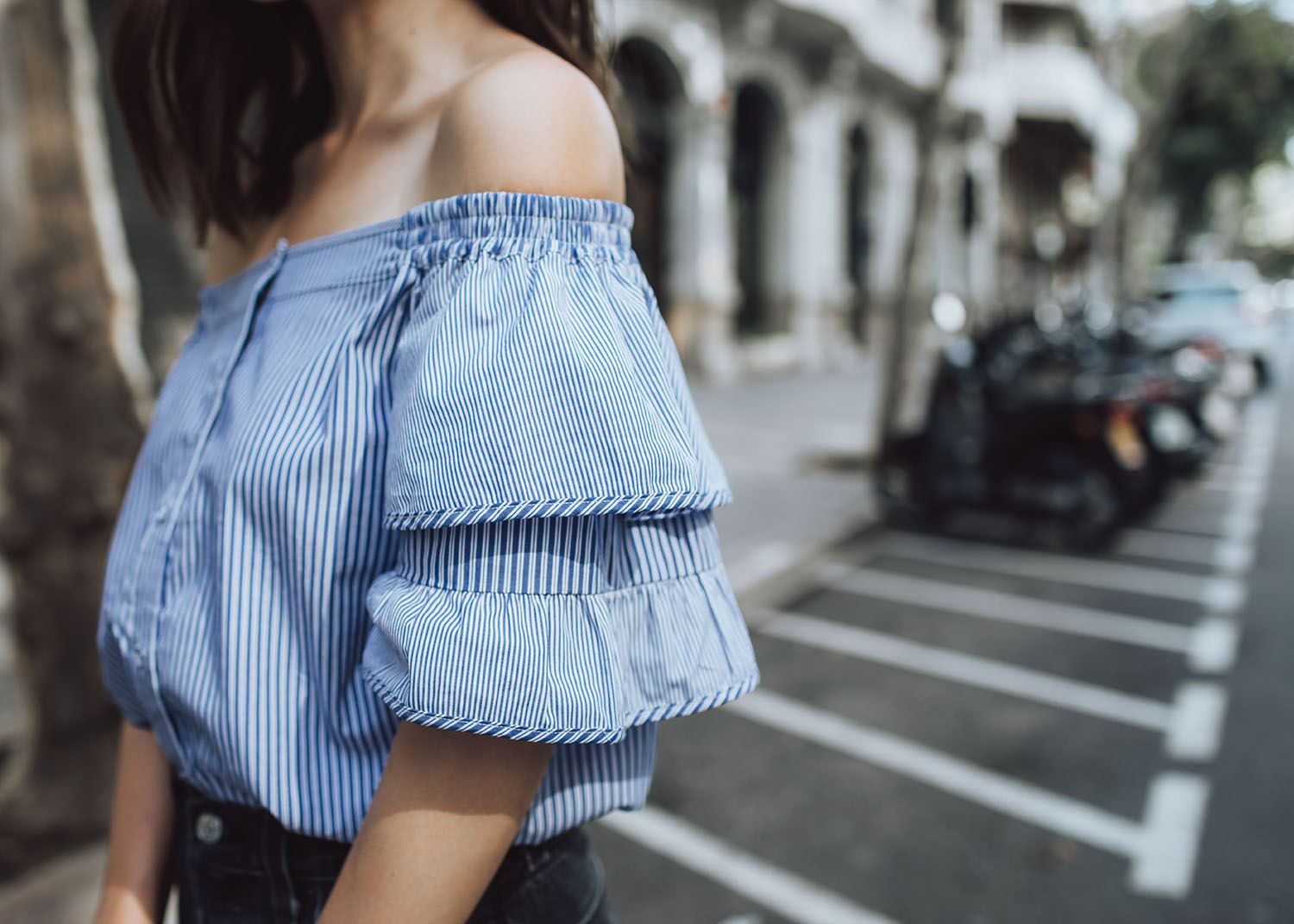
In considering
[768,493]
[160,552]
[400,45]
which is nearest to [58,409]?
[160,552]

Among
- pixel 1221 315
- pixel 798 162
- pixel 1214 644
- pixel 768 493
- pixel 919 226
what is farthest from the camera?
pixel 798 162

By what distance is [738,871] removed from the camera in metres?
2.89

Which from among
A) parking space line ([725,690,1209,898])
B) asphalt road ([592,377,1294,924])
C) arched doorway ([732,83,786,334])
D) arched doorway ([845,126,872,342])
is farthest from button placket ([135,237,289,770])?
arched doorway ([845,126,872,342])

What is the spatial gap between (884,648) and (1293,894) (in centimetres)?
213

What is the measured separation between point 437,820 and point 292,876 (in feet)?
0.84

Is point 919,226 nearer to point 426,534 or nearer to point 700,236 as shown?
point 700,236

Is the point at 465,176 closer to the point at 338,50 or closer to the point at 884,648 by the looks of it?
the point at 338,50

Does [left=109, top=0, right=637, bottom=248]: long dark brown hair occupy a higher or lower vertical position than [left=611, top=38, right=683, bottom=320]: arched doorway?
lower

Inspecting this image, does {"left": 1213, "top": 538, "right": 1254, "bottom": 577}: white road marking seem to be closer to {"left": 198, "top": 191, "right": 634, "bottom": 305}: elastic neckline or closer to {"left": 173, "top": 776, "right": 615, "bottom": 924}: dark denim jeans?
{"left": 173, "top": 776, "right": 615, "bottom": 924}: dark denim jeans

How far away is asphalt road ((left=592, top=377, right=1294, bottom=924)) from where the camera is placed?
2740 mm

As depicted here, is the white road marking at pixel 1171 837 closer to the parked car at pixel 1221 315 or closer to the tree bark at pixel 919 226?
the tree bark at pixel 919 226

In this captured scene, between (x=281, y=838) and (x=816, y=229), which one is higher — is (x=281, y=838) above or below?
below

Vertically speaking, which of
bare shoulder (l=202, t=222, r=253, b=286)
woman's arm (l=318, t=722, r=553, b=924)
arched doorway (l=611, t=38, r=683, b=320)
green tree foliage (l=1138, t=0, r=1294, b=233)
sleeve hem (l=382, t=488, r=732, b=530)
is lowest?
woman's arm (l=318, t=722, r=553, b=924)

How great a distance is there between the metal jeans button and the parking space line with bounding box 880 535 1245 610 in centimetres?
545
